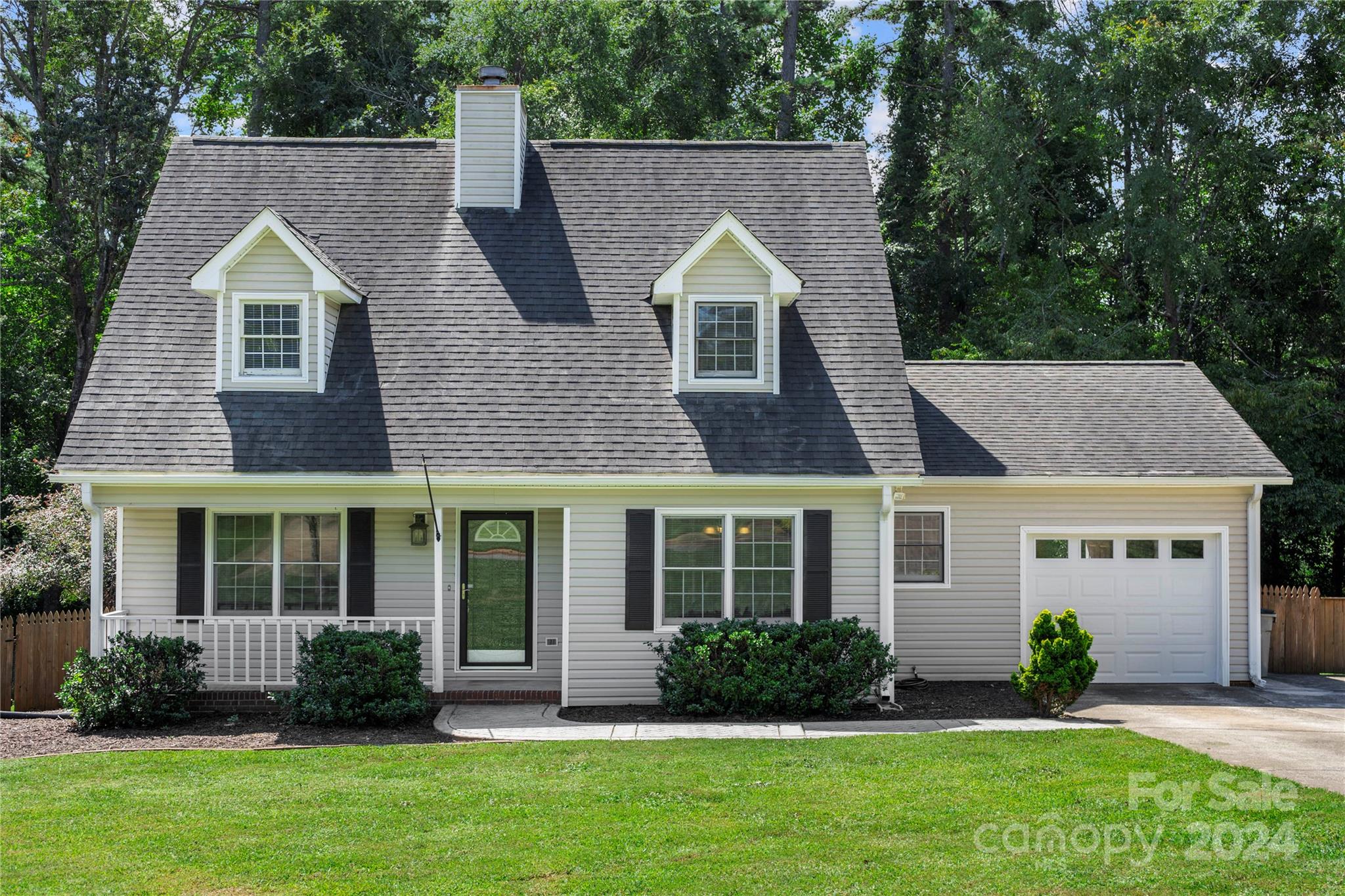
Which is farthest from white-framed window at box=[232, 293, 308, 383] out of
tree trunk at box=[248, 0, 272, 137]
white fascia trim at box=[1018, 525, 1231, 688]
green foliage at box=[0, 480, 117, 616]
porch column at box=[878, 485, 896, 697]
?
tree trunk at box=[248, 0, 272, 137]

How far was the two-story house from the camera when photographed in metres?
13.8

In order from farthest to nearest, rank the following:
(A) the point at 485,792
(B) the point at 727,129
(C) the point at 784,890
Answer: (B) the point at 727,129
(A) the point at 485,792
(C) the point at 784,890

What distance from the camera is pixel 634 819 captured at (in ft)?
28.3

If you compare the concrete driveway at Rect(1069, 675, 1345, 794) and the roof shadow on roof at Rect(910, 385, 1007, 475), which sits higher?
the roof shadow on roof at Rect(910, 385, 1007, 475)

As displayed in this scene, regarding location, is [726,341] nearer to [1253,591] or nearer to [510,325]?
[510,325]

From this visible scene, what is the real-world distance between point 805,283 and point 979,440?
10.8ft

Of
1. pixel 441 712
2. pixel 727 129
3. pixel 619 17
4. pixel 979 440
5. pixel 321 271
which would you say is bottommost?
pixel 441 712

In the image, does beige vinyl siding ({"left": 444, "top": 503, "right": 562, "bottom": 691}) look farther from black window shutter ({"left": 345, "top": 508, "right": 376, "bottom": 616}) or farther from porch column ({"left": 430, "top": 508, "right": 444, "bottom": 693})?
black window shutter ({"left": 345, "top": 508, "right": 376, "bottom": 616})

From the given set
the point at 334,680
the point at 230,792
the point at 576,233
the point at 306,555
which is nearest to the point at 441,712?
the point at 334,680

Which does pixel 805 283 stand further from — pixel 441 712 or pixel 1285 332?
pixel 1285 332

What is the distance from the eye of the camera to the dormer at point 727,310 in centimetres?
A: 1463

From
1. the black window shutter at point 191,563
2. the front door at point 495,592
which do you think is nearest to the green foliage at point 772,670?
the front door at point 495,592

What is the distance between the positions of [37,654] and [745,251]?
10.4 m

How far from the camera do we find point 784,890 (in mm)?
7184
